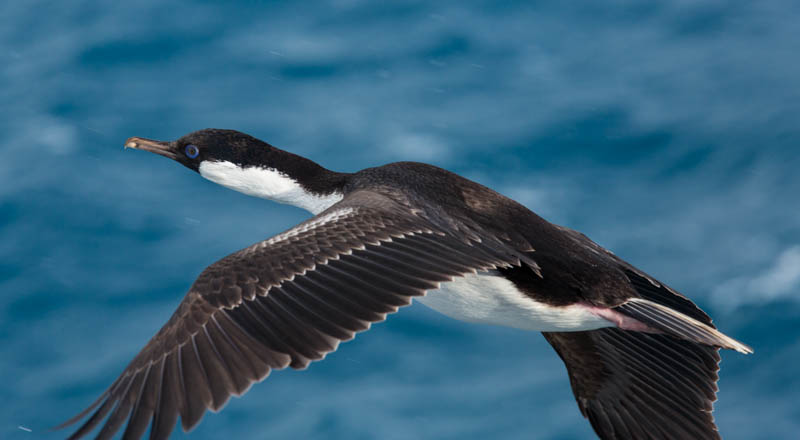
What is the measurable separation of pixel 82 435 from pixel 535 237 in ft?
9.20

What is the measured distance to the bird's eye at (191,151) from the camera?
261 inches

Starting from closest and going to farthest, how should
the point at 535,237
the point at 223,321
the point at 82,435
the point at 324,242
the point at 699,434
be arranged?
the point at 82,435 < the point at 223,321 < the point at 324,242 < the point at 535,237 < the point at 699,434

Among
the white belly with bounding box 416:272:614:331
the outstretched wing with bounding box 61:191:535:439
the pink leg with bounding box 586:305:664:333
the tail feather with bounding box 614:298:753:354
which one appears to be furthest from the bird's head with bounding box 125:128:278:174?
the tail feather with bounding box 614:298:753:354

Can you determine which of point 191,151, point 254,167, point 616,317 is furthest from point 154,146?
point 616,317

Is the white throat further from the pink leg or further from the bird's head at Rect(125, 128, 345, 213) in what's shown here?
the pink leg

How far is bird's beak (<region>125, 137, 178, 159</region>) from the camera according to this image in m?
6.72

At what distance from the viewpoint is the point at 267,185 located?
641 cm

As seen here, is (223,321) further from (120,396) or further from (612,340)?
(612,340)

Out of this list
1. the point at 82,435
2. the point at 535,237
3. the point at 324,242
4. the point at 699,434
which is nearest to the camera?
the point at 82,435

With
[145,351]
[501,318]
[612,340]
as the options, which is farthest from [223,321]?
[612,340]

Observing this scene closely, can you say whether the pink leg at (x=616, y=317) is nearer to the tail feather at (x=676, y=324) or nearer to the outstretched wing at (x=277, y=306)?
the tail feather at (x=676, y=324)

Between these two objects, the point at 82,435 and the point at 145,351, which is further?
the point at 145,351

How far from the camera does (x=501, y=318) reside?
→ 19.0 feet

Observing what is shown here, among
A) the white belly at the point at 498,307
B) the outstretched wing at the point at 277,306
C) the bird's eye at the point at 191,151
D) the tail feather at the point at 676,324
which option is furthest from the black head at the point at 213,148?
the tail feather at the point at 676,324
